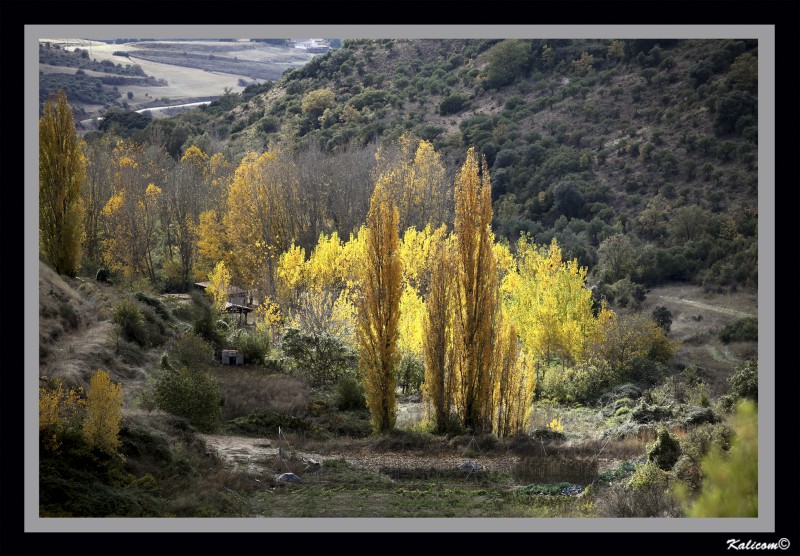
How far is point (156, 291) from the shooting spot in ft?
108

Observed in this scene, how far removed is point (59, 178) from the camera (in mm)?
24609

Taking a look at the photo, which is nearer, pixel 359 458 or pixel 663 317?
pixel 359 458

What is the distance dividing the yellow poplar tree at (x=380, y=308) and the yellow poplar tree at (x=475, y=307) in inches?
44.1

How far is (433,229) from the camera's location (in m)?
35.1

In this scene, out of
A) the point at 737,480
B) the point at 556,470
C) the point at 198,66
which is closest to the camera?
the point at 737,480

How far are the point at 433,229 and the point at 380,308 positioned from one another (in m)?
18.9

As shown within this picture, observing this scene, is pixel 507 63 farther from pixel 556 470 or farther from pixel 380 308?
pixel 556 470

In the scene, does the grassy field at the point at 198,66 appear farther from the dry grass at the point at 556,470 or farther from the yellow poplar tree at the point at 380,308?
the dry grass at the point at 556,470

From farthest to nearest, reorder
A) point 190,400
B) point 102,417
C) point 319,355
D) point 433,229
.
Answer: point 433,229 < point 319,355 < point 190,400 < point 102,417

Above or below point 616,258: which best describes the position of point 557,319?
below

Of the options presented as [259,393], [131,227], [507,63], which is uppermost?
[507,63]

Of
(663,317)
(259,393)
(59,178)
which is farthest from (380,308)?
(663,317)

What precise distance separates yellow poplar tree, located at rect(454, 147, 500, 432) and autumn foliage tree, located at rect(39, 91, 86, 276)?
12.7 m
